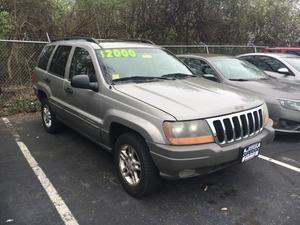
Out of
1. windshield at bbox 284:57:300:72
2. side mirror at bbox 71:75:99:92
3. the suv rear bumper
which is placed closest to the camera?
the suv rear bumper

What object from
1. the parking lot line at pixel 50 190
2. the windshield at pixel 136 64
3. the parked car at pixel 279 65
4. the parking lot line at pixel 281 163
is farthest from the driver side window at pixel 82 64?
the parked car at pixel 279 65

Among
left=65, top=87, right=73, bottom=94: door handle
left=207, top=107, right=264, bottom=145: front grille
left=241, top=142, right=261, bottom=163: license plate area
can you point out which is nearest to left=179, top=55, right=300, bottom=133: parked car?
left=207, top=107, right=264, bottom=145: front grille

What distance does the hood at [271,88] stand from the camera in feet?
19.8

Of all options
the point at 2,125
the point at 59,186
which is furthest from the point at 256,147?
the point at 2,125

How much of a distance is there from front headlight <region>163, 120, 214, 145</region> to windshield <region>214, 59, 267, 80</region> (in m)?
3.47

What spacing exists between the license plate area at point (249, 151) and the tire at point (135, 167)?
0.94 meters

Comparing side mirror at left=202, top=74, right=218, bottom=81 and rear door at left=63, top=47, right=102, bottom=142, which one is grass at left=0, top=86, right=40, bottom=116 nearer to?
rear door at left=63, top=47, right=102, bottom=142

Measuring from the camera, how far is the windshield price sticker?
15.7 feet

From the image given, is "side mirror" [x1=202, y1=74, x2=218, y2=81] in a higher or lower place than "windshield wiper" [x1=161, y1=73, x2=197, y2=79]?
lower

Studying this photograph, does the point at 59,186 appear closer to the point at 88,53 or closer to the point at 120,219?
the point at 120,219

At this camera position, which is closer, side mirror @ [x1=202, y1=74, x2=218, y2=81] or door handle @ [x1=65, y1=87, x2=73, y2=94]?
door handle @ [x1=65, y1=87, x2=73, y2=94]

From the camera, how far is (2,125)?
736 centimetres

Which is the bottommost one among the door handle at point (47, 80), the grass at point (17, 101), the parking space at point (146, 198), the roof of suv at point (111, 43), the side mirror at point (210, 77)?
the parking space at point (146, 198)

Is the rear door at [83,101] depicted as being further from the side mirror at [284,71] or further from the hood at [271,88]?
the side mirror at [284,71]
